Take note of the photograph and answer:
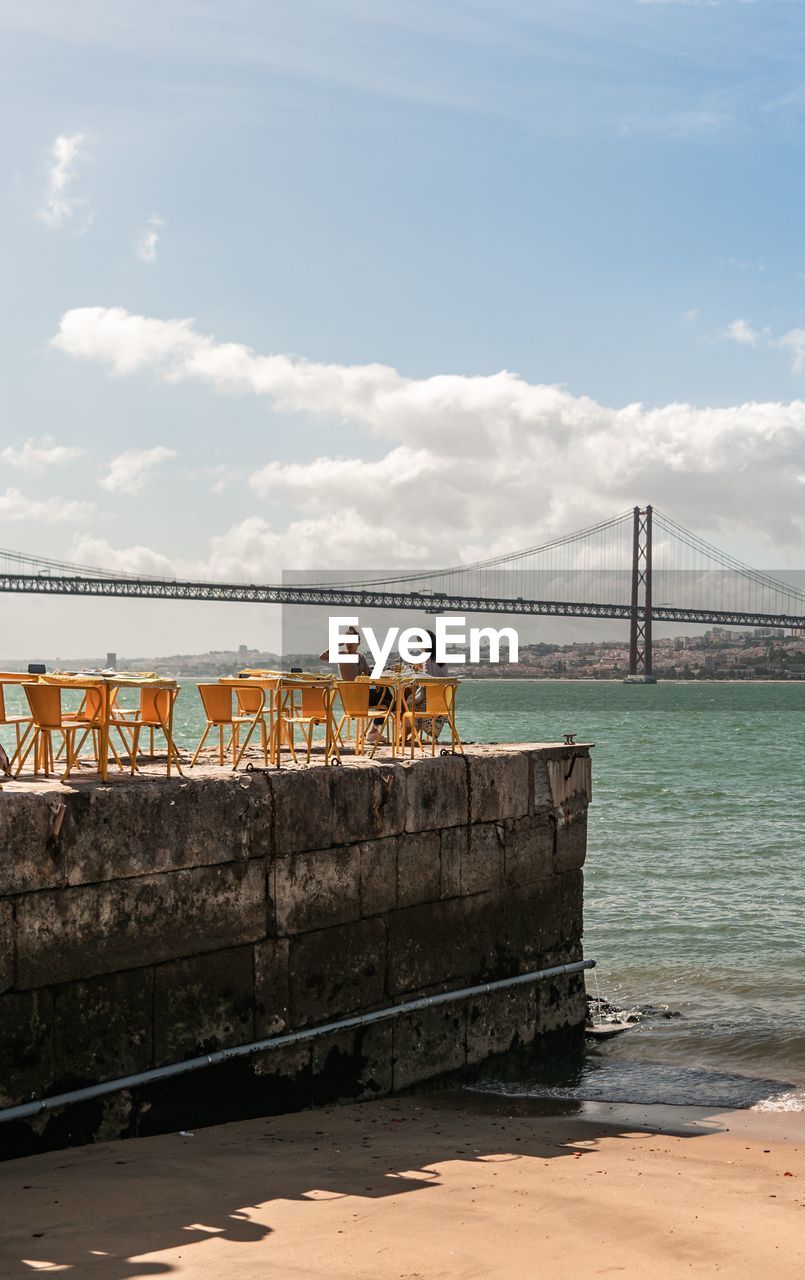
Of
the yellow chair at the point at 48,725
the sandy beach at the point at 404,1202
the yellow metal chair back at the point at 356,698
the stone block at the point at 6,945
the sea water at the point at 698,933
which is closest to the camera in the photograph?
the sandy beach at the point at 404,1202

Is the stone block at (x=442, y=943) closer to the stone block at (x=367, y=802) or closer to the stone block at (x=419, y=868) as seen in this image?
the stone block at (x=419, y=868)

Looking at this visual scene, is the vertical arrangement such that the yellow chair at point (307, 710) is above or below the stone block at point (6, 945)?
above

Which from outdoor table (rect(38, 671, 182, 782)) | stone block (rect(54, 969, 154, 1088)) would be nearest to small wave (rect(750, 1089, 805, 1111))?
stone block (rect(54, 969, 154, 1088))

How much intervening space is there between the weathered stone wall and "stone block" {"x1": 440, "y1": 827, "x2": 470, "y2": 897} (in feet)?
0.04

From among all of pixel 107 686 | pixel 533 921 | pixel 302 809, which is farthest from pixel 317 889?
pixel 533 921

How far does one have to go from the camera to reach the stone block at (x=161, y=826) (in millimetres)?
5945

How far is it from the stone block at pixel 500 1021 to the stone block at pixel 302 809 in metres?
1.74

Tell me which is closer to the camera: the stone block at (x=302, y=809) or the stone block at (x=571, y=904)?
the stone block at (x=302, y=809)

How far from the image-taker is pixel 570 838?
886cm

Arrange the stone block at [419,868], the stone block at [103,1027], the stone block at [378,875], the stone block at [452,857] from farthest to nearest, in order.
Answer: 1. the stone block at [452,857]
2. the stone block at [419,868]
3. the stone block at [378,875]
4. the stone block at [103,1027]

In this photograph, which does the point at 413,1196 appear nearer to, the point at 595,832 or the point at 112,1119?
the point at 112,1119

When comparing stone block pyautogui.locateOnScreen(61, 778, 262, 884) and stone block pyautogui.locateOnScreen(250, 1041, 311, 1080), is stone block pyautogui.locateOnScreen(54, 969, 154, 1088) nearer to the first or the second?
stone block pyautogui.locateOnScreen(61, 778, 262, 884)

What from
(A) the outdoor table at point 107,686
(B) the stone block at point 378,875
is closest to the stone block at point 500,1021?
(B) the stone block at point 378,875

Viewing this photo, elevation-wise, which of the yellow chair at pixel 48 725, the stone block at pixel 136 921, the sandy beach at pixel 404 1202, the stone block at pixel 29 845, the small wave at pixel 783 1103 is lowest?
the small wave at pixel 783 1103
